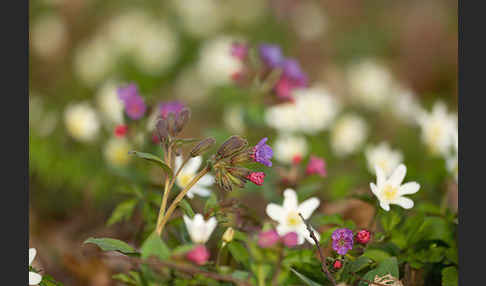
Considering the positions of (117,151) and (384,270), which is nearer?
(384,270)

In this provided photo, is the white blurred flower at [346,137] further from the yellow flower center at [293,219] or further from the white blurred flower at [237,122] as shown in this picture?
the yellow flower center at [293,219]

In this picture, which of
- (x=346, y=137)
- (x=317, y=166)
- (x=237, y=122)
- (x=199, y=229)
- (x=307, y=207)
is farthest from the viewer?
(x=346, y=137)

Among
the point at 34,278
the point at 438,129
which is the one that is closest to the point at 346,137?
the point at 438,129

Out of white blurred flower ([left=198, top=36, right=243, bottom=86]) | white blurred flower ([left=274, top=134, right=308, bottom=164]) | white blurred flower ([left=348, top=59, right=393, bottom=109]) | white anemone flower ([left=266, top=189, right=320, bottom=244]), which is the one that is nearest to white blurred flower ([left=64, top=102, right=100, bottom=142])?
white blurred flower ([left=274, top=134, right=308, bottom=164])

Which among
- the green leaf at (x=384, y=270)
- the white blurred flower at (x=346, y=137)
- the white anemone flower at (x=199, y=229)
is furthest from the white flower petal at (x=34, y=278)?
the white blurred flower at (x=346, y=137)

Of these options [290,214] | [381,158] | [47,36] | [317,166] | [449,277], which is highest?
[47,36]

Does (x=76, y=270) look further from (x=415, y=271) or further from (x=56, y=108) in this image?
(x=56, y=108)

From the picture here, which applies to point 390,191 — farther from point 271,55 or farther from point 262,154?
point 271,55

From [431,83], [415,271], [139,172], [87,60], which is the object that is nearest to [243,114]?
[139,172]
